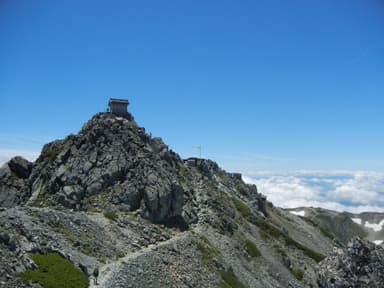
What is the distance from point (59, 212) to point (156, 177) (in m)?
29.3

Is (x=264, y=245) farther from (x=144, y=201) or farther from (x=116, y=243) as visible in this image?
(x=116, y=243)

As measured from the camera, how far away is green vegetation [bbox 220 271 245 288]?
65369mm

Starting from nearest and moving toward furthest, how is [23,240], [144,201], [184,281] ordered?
[23,240] → [184,281] → [144,201]

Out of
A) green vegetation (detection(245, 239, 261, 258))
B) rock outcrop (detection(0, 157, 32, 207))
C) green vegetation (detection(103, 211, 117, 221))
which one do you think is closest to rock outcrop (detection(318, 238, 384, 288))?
green vegetation (detection(245, 239, 261, 258))

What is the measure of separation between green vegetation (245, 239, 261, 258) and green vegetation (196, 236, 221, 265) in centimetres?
1262

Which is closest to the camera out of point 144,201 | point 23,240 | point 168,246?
point 23,240

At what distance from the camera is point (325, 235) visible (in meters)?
170

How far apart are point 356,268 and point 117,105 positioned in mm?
64650

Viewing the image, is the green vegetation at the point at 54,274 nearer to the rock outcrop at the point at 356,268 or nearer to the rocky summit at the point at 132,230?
the rocky summit at the point at 132,230

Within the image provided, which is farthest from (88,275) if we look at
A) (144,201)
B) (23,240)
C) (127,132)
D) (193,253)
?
(127,132)

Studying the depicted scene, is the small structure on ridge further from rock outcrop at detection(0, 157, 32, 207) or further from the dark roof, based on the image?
rock outcrop at detection(0, 157, 32, 207)

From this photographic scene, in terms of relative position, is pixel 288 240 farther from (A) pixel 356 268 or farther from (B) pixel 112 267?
(B) pixel 112 267

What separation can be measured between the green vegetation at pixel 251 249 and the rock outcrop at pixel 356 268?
47.4 ft

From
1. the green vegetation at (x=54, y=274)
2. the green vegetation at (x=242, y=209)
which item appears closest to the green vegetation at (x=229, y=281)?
the green vegetation at (x=54, y=274)
